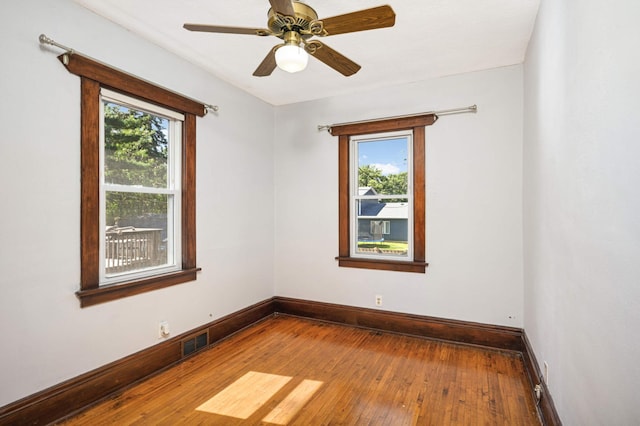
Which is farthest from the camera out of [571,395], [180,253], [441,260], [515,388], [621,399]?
[441,260]

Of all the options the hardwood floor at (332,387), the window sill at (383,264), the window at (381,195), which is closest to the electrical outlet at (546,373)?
the hardwood floor at (332,387)

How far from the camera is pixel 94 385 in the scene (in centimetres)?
231

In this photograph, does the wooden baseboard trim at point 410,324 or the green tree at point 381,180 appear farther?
the green tree at point 381,180

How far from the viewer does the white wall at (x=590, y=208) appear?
999 mm

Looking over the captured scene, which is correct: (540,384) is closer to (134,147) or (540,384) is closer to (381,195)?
(381,195)

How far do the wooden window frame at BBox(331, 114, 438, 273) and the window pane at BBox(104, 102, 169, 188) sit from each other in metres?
1.93

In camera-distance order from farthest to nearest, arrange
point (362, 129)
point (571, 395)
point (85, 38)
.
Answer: point (362, 129) < point (85, 38) < point (571, 395)

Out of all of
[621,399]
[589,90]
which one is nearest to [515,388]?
[621,399]

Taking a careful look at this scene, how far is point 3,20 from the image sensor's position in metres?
1.91

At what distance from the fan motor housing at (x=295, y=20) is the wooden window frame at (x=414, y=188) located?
198 cm

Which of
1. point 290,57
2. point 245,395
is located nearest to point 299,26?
point 290,57

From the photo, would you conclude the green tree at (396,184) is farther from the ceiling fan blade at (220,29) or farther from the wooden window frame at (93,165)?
the wooden window frame at (93,165)

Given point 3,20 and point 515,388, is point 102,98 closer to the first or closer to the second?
point 3,20

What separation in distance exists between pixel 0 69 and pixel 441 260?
371 cm
